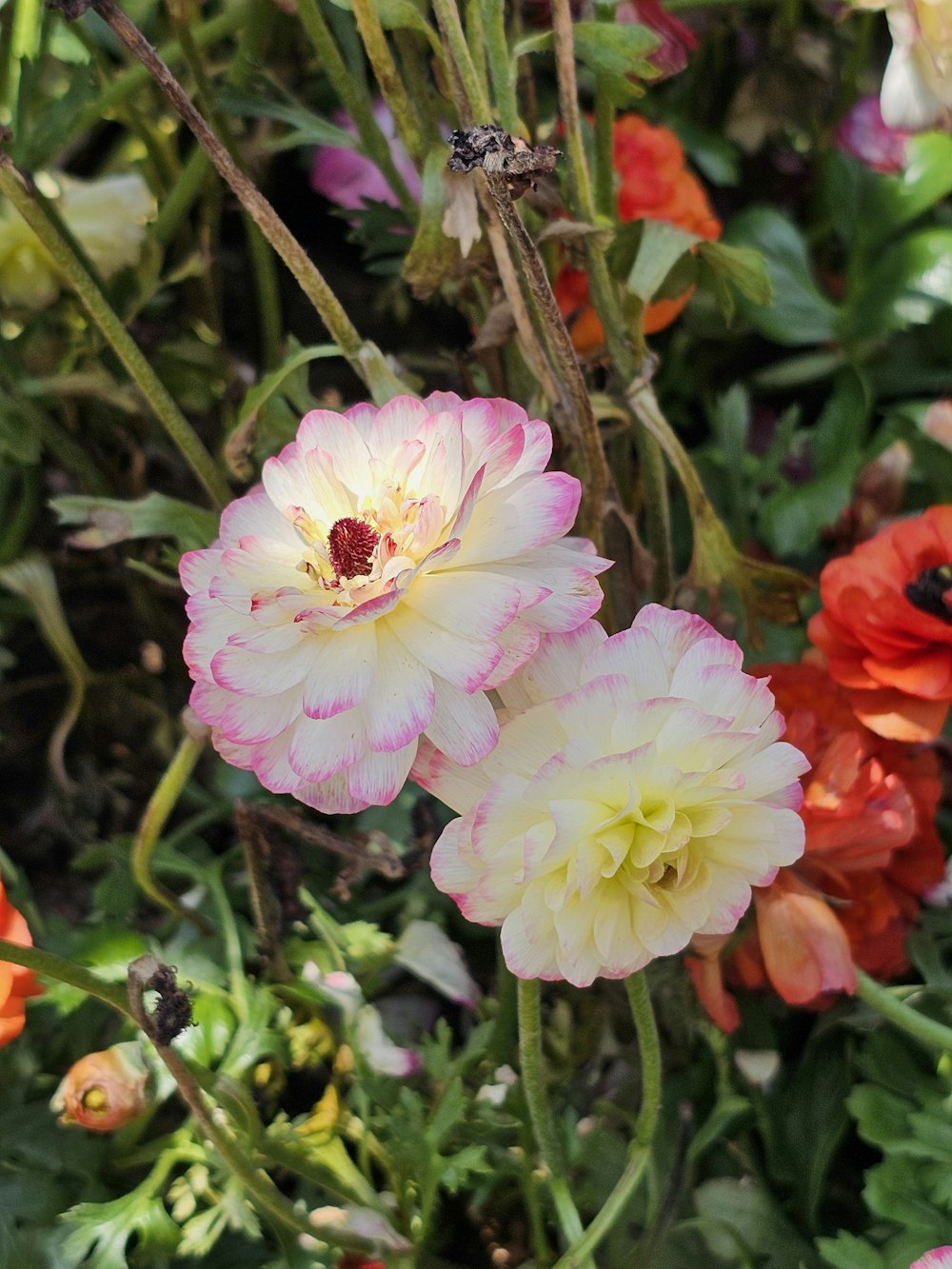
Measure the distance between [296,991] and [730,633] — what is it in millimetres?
287

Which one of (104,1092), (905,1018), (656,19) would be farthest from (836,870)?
(656,19)

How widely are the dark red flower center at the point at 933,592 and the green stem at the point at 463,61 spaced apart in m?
0.27

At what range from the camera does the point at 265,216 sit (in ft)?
1.27

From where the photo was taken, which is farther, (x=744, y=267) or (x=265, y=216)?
(x=744, y=267)

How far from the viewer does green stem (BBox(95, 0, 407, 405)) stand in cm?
36

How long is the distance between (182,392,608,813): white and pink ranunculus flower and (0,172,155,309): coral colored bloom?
33 centimetres

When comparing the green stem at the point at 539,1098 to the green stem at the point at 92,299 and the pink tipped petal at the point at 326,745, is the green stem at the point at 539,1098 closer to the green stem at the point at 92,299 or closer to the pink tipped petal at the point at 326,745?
the pink tipped petal at the point at 326,745

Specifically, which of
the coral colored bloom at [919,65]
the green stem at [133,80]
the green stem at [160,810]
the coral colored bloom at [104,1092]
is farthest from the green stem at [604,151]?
the coral colored bloom at [104,1092]

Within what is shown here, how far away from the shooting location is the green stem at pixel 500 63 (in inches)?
17.5

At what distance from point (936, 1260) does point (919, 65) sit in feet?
1.41

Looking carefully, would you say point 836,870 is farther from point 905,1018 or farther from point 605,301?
point 605,301

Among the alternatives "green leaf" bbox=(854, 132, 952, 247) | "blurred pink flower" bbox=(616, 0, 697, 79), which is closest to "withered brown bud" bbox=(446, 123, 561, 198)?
"blurred pink flower" bbox=(616, 0, 697, 79)

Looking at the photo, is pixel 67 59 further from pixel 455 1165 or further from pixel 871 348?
pixel 455 1165

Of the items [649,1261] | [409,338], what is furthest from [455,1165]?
[409,338]
